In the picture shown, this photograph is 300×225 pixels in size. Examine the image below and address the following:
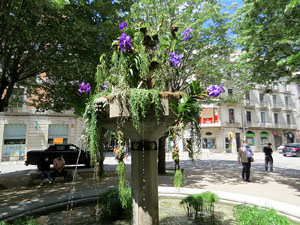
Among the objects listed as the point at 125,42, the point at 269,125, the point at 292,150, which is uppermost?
the point at 269,125

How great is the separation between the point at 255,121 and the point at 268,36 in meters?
31.3

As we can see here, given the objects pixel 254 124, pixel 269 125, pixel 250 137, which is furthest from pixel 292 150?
pixel 269 125

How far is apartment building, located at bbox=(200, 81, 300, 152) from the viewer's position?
3106cm

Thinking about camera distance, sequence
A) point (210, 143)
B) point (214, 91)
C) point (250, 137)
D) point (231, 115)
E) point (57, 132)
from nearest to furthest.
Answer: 1. point (214, 91)
2. point (57, 132)
3. point (210, 143)
4. point (231, 115)
5. point (250, 137)

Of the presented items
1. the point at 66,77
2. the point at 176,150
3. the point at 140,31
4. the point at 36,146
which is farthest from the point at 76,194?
the point at 36,146

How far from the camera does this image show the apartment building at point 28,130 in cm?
2095

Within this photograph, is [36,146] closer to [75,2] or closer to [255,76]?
[75,2]

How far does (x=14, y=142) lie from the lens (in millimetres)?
21422

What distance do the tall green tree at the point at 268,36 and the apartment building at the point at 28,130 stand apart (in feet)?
66.9

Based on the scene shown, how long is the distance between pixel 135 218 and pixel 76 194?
8.66ft

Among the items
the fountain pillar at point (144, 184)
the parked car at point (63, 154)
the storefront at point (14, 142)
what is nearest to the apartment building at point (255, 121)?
the parked car at point (63, 154)

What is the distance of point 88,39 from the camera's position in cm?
695

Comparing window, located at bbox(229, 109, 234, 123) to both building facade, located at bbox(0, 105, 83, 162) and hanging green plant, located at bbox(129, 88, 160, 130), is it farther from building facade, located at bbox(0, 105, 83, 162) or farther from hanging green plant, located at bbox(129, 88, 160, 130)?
hanging green plant, located at bbox(129, 88, 160, 130)

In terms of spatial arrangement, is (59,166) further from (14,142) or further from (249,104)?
(249,104)
